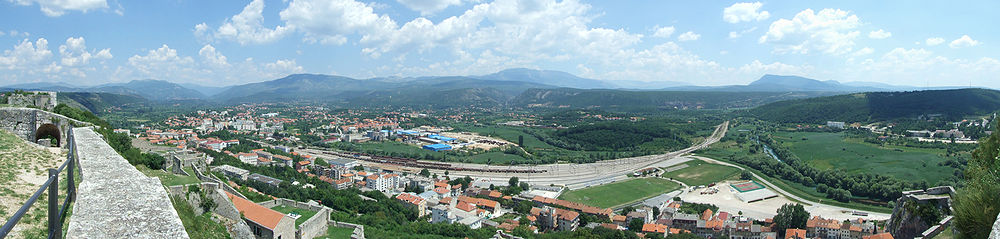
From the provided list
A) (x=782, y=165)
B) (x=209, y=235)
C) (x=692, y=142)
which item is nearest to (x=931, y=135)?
(x=692, y=142)

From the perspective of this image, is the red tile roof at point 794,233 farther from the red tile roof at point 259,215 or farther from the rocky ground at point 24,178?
the rocky ground at point 24,178

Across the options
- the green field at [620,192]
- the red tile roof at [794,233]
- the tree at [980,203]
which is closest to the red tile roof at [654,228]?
the red tile roof at [794,233]

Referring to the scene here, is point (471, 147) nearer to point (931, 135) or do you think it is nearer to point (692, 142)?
point (692, 142)

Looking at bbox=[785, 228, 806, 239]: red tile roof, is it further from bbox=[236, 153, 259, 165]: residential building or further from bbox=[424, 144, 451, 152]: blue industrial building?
bbox=[424, 144, 451, 152]: blue industrial building

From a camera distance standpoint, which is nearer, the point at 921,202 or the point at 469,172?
the point at 921,202

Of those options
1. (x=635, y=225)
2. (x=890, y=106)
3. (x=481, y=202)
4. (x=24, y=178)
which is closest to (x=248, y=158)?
(x=481, y=202)

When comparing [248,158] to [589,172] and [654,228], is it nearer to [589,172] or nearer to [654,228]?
[589,172]
